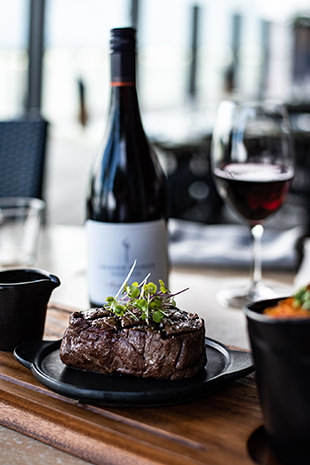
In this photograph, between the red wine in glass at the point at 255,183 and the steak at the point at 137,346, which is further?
the red wine in glass at the point at 255,183

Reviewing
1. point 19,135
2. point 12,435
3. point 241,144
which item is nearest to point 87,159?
point 19,135

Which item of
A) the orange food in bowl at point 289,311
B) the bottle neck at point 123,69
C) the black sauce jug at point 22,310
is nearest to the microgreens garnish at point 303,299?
the orange food in bowl at point 289,311

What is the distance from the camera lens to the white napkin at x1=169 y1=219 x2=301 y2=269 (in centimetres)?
126

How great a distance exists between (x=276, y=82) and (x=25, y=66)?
8.32 meters

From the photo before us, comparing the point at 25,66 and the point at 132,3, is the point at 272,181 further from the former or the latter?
the point at 132,3

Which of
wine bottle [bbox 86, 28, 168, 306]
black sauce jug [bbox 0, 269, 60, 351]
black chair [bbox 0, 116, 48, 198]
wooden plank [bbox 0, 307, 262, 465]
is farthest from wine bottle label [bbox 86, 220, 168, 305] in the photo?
black chair [bbox 0, 116, 48, 198]

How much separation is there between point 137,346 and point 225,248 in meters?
0.73

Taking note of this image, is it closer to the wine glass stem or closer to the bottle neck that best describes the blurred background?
the bottle neck

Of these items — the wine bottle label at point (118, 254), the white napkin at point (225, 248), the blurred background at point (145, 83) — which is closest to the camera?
the wine bottle label at point (118, 254)

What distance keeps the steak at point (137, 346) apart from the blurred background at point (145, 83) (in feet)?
1.57

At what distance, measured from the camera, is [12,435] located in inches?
23.3

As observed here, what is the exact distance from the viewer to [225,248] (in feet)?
4.33

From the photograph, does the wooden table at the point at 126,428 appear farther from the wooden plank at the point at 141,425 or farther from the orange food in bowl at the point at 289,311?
the orange food in bowl at the point at 289,311

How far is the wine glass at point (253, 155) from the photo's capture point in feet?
3.43
